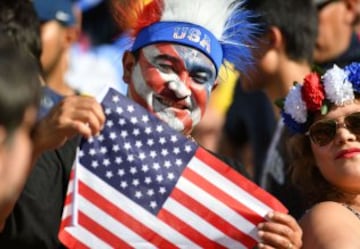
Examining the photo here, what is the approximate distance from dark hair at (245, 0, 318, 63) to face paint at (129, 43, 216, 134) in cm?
210

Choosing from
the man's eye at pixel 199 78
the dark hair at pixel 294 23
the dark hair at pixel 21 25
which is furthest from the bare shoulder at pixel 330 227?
the dark hair at pixel 294 23

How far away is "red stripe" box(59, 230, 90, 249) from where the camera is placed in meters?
4.18

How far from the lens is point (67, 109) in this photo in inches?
151

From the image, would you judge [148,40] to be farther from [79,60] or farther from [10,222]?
[79,60]

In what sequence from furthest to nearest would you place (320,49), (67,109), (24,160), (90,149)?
1. (320,49)
2. (90,149)
3. (67,109)
4. (24,160)

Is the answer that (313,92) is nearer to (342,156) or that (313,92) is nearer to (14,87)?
(342,156)

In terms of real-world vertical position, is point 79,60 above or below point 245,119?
below

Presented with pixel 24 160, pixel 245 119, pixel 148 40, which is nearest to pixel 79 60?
pixel 245 119

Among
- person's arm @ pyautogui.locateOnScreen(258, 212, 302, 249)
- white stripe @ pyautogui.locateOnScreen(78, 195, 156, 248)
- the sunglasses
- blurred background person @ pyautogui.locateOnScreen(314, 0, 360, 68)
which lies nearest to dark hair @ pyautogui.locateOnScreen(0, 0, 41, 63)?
white stripe @ pyautogui.locateOnScreen(78, 195, 156, 248)

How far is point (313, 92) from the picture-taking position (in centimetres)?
480

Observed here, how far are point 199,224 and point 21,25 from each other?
1253 mm

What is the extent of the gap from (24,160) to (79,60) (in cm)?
767

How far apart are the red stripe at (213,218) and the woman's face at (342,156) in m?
0.54

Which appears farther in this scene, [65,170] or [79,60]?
[79,60]
